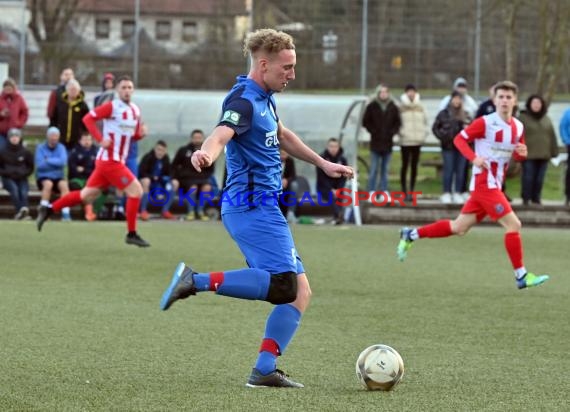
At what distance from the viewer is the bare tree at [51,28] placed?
24938 millimetres

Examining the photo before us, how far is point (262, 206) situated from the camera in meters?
6.64

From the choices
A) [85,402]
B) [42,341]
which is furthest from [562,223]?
[85,402]

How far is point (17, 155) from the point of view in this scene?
63.3 feet

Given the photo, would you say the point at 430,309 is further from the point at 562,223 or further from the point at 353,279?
the point at 562,223

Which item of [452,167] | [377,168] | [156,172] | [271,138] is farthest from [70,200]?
[271,138]

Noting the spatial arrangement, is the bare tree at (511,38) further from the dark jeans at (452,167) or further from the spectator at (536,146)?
the dark jeans at (452,167)

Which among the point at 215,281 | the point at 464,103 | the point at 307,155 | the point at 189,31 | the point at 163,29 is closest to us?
the point at 215,281

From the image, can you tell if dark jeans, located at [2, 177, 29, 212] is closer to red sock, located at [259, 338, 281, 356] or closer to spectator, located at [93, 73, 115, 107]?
spectator, located at [93, 73, 115, 107]

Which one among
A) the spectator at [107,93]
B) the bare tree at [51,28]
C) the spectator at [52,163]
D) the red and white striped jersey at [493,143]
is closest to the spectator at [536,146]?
the spectator at [107,93]

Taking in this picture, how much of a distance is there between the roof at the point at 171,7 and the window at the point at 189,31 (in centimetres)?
23

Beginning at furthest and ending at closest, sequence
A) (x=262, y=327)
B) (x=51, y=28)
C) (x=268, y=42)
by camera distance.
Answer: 1. (x=51, y=28)
2. (x=262, y=327)
3. (x=268, y=42)

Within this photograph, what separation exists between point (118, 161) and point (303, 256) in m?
2.37

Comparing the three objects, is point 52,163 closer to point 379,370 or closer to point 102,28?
point 102,28

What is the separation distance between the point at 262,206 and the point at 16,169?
13.2 metres
